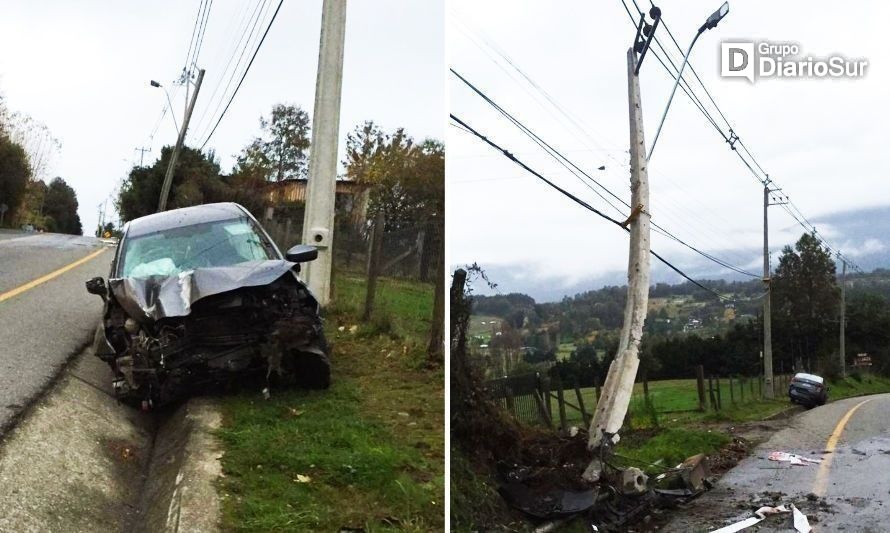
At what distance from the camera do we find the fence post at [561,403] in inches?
220

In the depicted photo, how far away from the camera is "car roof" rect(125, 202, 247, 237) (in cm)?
720

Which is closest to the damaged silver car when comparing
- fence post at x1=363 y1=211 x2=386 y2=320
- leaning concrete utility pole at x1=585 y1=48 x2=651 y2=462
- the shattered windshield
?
the shattered windshield

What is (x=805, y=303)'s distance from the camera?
968 cm

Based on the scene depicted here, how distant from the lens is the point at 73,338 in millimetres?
7746

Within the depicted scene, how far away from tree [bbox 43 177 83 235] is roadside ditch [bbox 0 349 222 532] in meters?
64.9

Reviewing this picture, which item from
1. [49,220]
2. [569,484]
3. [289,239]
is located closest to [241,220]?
[569,484]

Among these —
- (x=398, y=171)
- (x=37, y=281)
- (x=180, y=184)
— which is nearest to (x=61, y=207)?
(x=180, y=184)

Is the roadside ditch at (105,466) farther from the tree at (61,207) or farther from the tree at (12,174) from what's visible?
the tree at (61,207)

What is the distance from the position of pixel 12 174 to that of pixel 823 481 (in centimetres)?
4863

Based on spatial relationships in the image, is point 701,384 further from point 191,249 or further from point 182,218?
point 182,218

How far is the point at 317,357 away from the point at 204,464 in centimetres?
149

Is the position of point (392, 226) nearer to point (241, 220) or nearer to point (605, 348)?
point (241, 220)

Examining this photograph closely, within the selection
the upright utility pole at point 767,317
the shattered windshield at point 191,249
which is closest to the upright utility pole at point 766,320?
the upright utility pole at point 767,317

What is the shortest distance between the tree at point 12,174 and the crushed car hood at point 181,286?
143 feet
